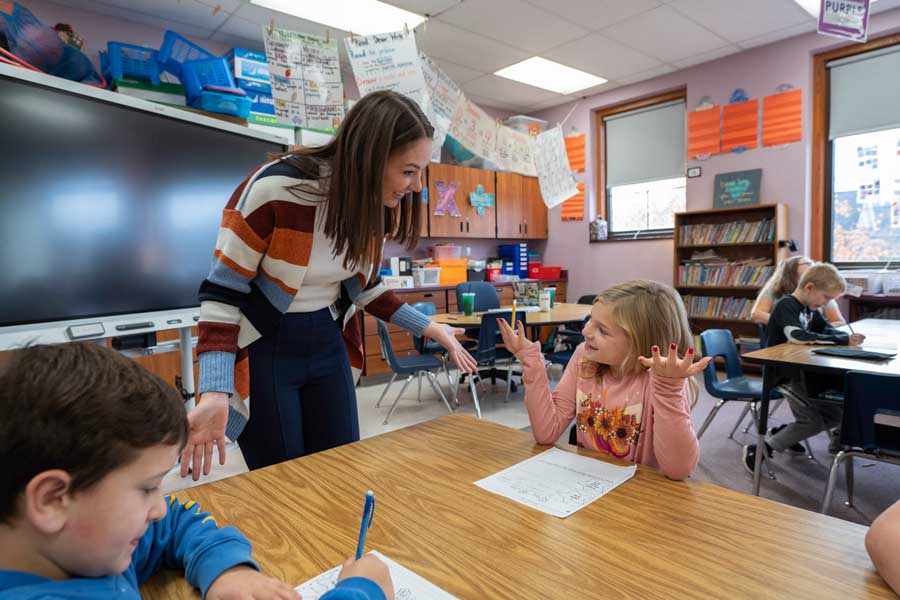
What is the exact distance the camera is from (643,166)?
231 inches

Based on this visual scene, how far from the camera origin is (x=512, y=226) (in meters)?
6.39

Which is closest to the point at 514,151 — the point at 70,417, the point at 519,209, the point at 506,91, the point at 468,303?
the point at 468,303

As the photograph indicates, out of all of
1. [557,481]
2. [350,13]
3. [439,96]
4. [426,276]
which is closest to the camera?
[557,481]

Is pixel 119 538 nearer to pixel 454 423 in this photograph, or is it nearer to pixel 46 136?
pixel 454 423

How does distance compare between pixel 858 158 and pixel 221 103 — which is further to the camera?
pixel 858 158

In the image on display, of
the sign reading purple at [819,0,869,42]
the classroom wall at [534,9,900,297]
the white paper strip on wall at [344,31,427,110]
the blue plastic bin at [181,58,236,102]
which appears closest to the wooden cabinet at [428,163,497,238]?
the classroom wall at [534,9,900,297]

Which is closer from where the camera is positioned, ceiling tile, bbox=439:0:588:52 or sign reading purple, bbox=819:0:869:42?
sign reading purple, bbox=819:0:869:42

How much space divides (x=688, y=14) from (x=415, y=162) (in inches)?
160

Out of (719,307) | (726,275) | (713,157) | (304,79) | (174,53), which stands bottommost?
(719,307)

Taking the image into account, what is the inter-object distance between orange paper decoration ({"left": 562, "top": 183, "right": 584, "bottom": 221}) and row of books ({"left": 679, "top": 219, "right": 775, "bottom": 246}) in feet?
4.50

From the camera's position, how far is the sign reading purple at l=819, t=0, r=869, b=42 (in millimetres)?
2383

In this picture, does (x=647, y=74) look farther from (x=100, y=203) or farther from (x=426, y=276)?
(x=100, y=203)

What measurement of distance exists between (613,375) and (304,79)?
5.41ft

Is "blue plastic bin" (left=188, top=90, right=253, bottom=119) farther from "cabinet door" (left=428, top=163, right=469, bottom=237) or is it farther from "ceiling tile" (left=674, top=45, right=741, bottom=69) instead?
"ceiling tile" (left=674, top=45, right=741, bottom=69)
